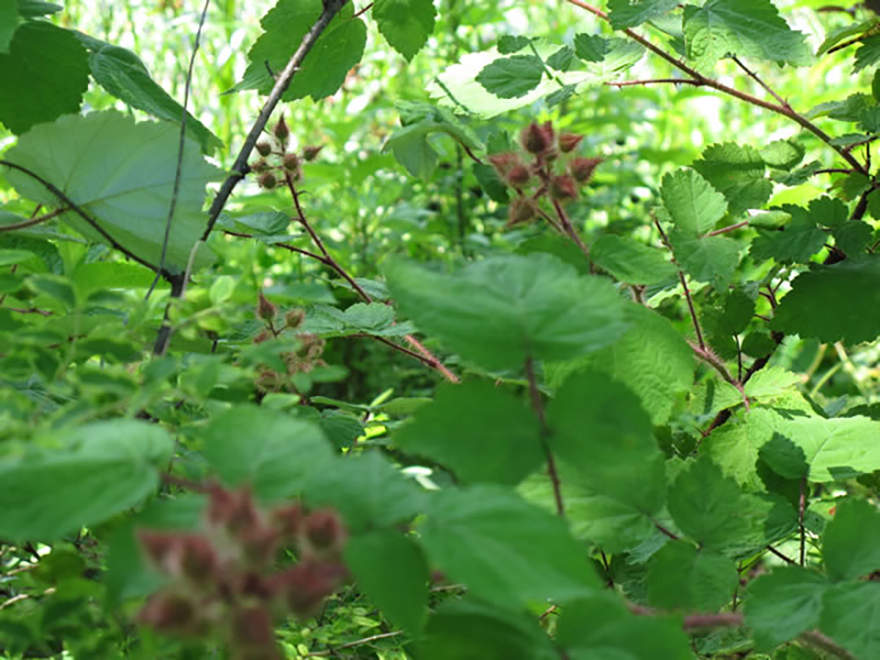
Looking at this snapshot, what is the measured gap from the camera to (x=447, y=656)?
0.44 meters

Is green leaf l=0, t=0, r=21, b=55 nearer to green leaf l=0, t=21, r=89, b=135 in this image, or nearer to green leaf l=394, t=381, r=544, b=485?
green leaf l=0, t=21, r=89, b=135

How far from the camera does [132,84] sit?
0.99 metres

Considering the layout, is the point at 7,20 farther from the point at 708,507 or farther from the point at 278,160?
the point at 708,507

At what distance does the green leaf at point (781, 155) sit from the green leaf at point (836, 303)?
0.49ft

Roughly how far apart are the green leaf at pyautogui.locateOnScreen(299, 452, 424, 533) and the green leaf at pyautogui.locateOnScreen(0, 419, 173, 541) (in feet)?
0.25

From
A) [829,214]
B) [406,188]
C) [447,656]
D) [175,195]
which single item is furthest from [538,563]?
[406,188]

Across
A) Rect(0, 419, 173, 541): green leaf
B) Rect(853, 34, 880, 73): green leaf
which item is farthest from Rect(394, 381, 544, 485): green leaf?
Rect(853, 34, 880, 73): green leaf

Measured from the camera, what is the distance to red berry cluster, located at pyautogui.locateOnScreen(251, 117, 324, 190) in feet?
3.07

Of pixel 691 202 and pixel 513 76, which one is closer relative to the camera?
pixel 691 202

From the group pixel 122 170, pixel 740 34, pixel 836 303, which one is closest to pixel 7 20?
pixel 122 170

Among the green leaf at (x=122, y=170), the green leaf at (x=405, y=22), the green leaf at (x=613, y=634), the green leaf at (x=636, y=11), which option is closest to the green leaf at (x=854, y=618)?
the green leaf at (x=613, y=634)

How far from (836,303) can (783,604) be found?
0.50m

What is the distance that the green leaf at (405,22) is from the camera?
1.11 metres

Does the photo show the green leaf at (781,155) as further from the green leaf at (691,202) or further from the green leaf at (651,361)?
the green leaf at (651,361)
